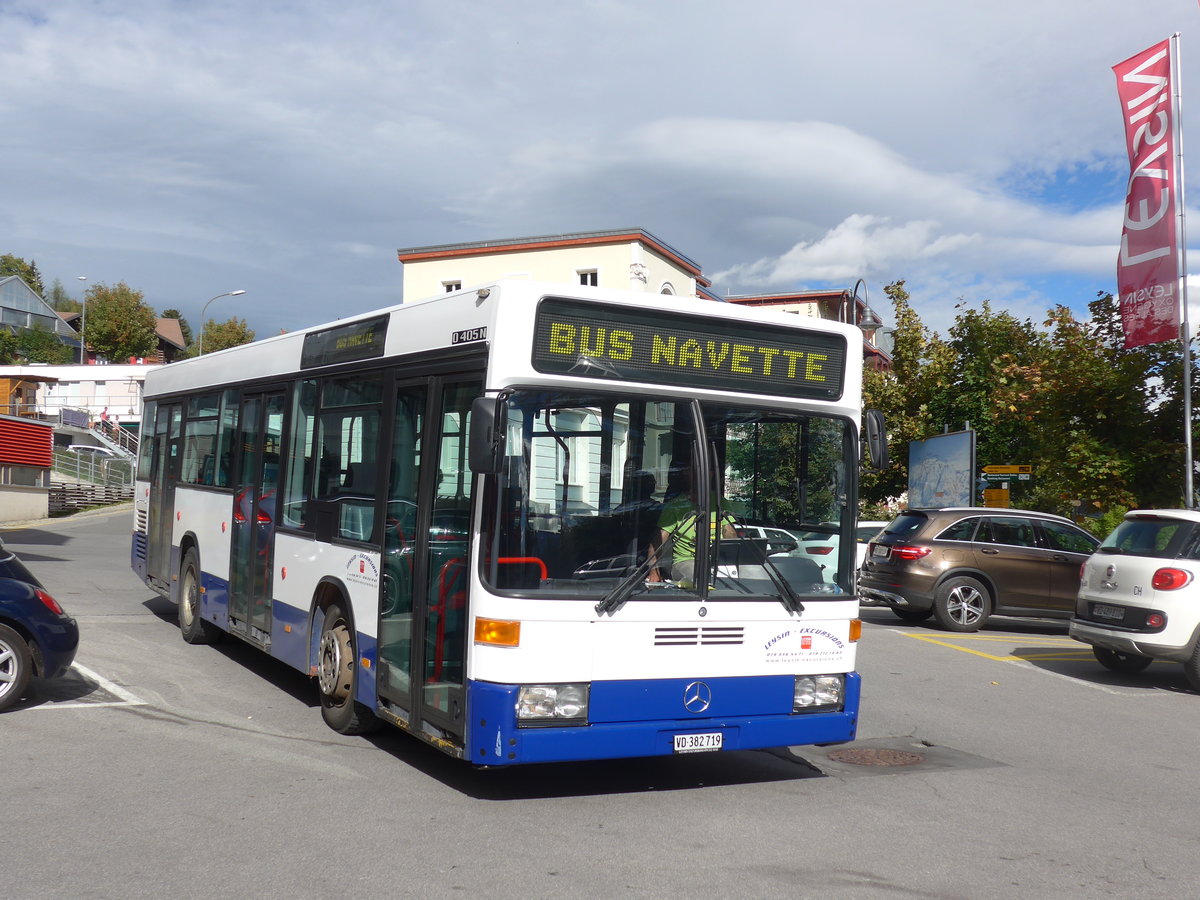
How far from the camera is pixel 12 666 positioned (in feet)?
27.3

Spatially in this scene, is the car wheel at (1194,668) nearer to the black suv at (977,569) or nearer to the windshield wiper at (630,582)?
the black suv at (977,569)

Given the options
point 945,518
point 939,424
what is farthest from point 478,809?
point 939,424

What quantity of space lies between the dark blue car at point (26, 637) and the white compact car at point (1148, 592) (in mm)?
9730

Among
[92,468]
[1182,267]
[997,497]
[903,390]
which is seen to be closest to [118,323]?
[92,468]

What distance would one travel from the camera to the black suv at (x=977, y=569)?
16.5m

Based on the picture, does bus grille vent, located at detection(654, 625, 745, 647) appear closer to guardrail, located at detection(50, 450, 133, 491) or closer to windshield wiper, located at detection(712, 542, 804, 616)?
windshield wiper, located at detection(712, 542, 804, 616)

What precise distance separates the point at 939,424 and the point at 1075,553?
63.7 feet

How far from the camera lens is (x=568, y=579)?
6258 mm

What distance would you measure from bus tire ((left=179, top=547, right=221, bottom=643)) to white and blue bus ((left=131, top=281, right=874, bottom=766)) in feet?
14.0

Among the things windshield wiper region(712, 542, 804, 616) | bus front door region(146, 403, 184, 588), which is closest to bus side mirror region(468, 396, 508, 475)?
windshield wiper region(712, 542, 804, 616)

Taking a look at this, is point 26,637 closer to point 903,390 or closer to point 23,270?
point 903,390

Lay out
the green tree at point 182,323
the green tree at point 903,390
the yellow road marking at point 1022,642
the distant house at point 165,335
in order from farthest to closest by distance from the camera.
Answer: the green tree at point 182,323, the distant house at point 165,335, the green tree at point 903,390, the yellow road marking at point 1022,642

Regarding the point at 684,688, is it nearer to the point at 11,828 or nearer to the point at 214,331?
the point at 11,828

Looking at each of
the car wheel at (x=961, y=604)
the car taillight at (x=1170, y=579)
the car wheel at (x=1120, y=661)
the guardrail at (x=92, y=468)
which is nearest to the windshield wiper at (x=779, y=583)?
the car taillight at (x=1170, y=579)
